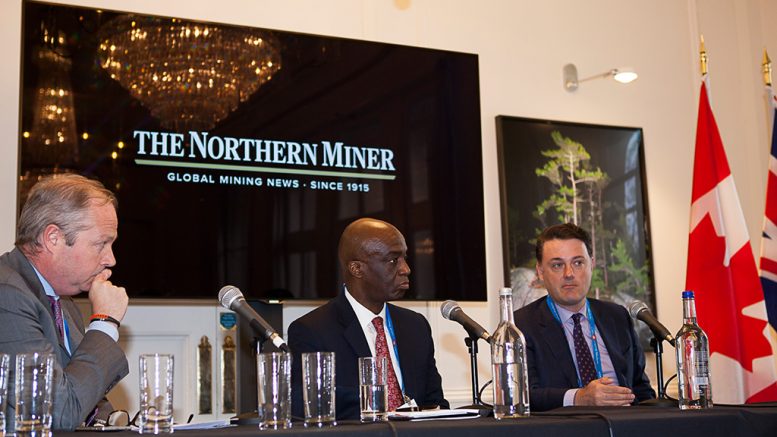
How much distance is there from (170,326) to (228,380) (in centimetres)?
37

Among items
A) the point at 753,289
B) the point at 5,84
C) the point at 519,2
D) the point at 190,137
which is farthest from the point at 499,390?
the point at 519,2

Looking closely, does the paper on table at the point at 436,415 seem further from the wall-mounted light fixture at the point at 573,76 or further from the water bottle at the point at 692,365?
the wall-mounted light fixture at the point at 573,76

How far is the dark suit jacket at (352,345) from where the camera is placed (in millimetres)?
3275

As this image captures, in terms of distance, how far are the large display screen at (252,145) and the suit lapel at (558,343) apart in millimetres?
982

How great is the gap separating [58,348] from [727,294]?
3158 mm

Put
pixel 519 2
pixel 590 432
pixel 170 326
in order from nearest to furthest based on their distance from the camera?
pixel 590 432 < pixel 170 326 < pixel 519 2

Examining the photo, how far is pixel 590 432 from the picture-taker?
83.9 inches

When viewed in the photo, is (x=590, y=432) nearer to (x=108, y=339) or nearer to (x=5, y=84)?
(x=108, y=339)

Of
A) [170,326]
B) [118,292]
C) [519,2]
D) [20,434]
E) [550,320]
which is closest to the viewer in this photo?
[20,434]

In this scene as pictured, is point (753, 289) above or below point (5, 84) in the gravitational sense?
below

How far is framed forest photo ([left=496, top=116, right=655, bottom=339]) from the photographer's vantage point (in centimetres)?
515

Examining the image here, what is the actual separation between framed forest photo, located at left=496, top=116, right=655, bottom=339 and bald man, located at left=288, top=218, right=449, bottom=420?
166cm

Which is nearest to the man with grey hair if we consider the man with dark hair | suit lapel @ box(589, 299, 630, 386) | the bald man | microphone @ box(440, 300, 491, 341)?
the bald man

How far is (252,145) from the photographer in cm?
429
